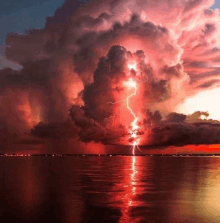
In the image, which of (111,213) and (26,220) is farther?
(111,213)

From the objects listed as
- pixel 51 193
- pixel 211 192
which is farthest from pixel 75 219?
pixel 211 192

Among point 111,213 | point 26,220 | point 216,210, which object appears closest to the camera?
point 26,220

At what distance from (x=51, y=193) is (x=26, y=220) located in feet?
45.6

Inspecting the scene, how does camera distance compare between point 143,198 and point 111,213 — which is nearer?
point 111,213

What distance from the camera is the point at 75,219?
22.0 metres

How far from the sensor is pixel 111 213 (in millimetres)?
23828

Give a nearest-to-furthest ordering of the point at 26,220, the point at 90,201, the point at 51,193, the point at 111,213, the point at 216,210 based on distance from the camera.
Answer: the point at 26,220 → the point at 111,213 → the point at 216,210 → the point at 90,201 → the point at 51,193

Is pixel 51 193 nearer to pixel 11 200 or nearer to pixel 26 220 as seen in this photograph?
pixel 11 200

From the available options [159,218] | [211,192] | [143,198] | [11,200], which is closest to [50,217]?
[159,218]

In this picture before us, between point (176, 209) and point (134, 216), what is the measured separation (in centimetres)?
492

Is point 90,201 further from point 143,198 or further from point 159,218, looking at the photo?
point 159,218

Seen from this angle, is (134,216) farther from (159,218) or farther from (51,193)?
(51,193)

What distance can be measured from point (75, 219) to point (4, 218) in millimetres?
4722

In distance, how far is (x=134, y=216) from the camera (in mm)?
22734
